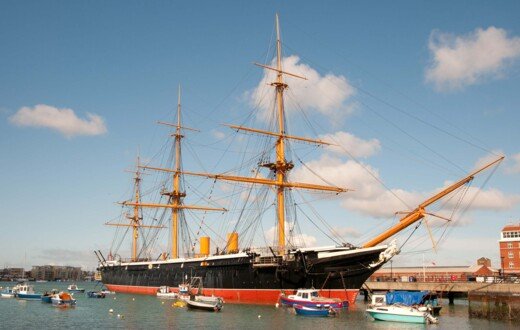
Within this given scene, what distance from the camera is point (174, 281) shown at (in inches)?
2576

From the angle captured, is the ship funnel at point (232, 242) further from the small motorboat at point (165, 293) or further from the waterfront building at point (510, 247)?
the waterfront building at point (510, 247)

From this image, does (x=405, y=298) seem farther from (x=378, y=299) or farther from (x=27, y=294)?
(x=27, y=294)

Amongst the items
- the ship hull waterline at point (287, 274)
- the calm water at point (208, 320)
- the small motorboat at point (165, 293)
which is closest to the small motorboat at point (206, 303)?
the calm water at point (208, 320)

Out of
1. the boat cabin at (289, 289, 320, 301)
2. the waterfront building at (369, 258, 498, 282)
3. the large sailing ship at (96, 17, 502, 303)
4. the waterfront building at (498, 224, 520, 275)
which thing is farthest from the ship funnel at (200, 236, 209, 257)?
the waterfront building at (498, 224, 520, 275)

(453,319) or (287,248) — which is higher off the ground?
(287,248)

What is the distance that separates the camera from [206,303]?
147ft

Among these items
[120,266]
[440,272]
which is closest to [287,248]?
[120,266]

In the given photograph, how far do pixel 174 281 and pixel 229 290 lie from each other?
16.0 metres

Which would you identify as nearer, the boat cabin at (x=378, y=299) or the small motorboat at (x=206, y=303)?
the boat cabin at (x=378, y=299)

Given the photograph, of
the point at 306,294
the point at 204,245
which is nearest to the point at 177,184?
the point at 204,245

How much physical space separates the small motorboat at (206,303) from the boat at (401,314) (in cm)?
1294

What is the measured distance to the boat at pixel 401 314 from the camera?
37.8 metres

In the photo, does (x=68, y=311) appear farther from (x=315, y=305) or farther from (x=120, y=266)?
(x=120, y=266)

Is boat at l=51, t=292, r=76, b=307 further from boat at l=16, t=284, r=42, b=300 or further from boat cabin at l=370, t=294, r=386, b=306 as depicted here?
boat cabin at l=370, t=294, r=386, b=306
